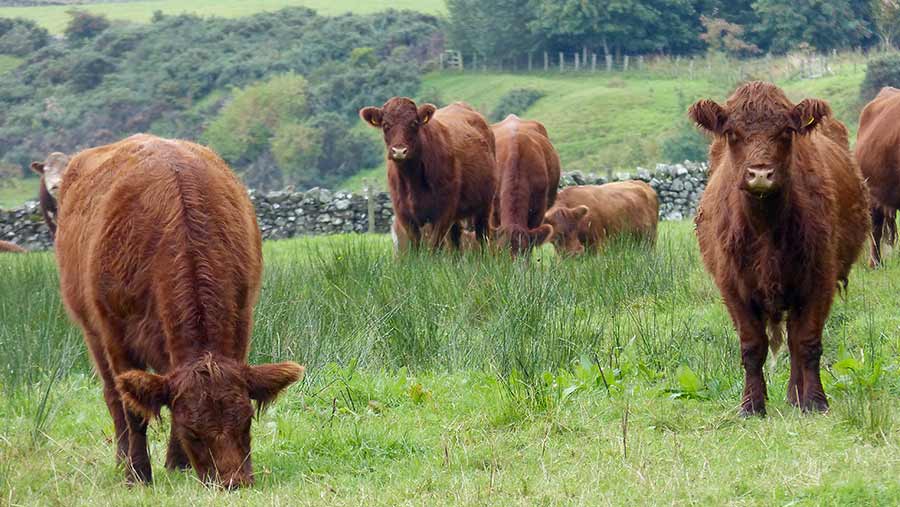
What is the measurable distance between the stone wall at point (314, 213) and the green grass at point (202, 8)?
40826 millimetres

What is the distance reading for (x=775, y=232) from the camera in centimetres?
651

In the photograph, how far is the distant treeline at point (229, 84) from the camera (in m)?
47.8

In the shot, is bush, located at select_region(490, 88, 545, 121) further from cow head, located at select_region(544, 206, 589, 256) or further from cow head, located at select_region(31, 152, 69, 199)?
cow head, located at select_region(544, 206, 589, 256)

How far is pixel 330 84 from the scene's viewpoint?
52.4m

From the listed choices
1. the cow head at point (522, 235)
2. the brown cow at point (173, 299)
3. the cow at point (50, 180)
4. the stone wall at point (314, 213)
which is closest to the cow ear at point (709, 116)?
the brown cow at point (173, 299)

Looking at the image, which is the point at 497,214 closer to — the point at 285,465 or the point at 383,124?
the point at 383,124

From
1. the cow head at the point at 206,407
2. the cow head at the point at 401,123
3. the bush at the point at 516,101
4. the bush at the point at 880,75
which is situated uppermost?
the cow head at the point at 206,407

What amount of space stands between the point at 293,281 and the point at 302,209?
15.3m

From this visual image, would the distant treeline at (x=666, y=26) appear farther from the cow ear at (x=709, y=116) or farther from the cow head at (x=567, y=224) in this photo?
the cow ear at (x=709, y=116)

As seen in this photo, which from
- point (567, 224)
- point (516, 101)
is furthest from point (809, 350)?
point (516, 101)

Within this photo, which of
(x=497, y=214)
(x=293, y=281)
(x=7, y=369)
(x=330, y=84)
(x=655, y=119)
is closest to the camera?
(x=7, y=369)

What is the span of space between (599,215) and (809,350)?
10.5m

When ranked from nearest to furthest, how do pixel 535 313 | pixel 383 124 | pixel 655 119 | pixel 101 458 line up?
1. pixel 101 458
2. pixel 535 313
3. pixel 383 124
4. pixel 655 119

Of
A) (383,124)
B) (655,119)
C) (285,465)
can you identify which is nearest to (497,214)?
(383,124)
